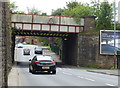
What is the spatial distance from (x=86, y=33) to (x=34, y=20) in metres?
7.71

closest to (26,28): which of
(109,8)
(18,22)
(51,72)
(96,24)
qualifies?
(18,22)

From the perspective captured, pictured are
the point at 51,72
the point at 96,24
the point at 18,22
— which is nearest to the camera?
the point at 51,72

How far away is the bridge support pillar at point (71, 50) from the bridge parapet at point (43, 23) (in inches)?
98.3

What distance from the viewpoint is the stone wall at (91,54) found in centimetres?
3975

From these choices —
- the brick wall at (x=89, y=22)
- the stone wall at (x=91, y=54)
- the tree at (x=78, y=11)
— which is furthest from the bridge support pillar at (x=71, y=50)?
the tree at (x=78, y=11)

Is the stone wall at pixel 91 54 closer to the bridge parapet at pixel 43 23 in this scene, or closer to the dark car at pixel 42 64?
the bridge parapet at pixel 43 23

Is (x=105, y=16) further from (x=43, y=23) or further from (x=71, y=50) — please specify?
(x=43, y=23)

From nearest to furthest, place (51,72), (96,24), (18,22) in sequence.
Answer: (51,72)
(18,22)
(96,24)

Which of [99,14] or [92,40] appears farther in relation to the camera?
[99,14]

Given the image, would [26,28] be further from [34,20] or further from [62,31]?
[62,31]

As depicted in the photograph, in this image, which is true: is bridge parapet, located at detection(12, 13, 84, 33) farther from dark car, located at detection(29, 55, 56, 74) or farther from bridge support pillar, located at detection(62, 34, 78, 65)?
dark car, located at detection(29, 55, 56, 74)

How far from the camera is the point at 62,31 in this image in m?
40.7

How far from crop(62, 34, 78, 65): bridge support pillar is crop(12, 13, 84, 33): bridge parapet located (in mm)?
2498

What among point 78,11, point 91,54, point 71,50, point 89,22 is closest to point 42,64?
point 91,54
